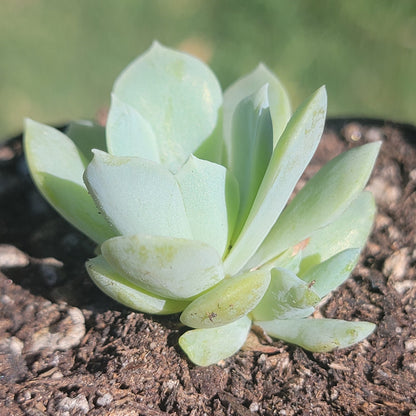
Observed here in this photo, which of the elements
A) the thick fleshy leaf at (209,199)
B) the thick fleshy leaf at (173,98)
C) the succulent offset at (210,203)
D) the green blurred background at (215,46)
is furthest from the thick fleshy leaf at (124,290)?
the green blurred background at (215,46)

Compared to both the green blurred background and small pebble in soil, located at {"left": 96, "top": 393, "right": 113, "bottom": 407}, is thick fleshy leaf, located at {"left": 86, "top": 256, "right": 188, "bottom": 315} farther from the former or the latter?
the green blurred background

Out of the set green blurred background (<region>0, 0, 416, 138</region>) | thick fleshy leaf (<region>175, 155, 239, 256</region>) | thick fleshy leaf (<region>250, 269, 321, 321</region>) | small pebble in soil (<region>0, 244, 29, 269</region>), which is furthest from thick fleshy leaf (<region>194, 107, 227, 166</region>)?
green blurred background (<region>0, 0, 416, 138</region>)

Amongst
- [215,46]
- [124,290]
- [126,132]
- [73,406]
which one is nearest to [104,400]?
[73,406]

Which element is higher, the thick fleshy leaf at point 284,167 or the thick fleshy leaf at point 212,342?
the thick fleshy leaf at point 284,167

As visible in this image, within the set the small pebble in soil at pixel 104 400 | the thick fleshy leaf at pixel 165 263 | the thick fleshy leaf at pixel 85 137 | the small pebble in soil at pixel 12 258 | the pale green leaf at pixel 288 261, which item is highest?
the thick fleshy leaf at pixel 165 263

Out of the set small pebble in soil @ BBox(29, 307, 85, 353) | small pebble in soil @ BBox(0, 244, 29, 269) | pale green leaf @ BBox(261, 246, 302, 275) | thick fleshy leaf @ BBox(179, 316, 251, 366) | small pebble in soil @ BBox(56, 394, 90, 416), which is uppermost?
pale green leaf @ BBox(261, 246, 302, 275)

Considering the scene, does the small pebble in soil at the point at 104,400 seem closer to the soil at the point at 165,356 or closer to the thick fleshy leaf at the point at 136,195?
the soil at the point at 165,356
